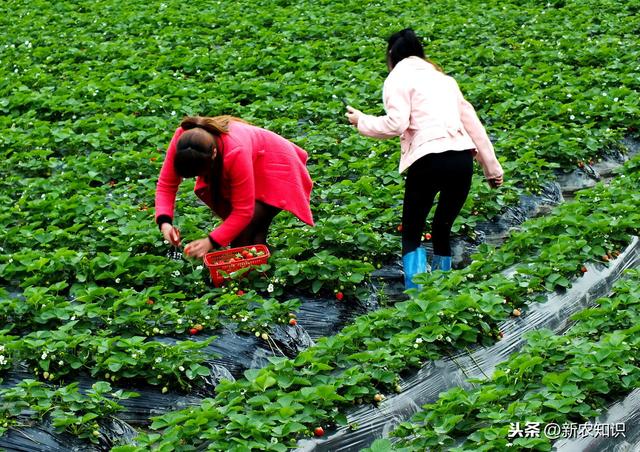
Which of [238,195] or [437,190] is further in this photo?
[437,190]

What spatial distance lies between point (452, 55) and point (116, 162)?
445cm

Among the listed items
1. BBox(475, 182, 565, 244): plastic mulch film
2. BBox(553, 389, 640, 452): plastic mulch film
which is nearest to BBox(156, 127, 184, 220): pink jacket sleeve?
BBox(475, 182, 565, 244): plastic mulch film

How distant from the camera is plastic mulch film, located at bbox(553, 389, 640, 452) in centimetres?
381

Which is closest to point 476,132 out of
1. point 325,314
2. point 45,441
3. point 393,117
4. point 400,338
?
point 393,117

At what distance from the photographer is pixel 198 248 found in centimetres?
513

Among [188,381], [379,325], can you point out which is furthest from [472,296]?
[188,381]

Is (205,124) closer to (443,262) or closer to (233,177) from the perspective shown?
(233,177)

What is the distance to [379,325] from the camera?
186 inches

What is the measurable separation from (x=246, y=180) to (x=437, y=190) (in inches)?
42.8

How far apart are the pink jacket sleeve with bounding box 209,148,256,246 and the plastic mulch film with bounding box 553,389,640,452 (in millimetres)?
2167

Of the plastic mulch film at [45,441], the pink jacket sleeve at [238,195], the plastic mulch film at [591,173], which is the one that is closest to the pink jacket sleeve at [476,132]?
the pink jacket sleeve at [238,195]

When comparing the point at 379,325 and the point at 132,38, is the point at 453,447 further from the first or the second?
the point at 132,38

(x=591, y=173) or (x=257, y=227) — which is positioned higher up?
(x=257, y=227)

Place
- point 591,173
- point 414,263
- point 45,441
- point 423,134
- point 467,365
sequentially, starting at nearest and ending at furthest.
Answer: point 45,441 < point 467,365 < point 423,134 < point 414,263 < point 591,173
